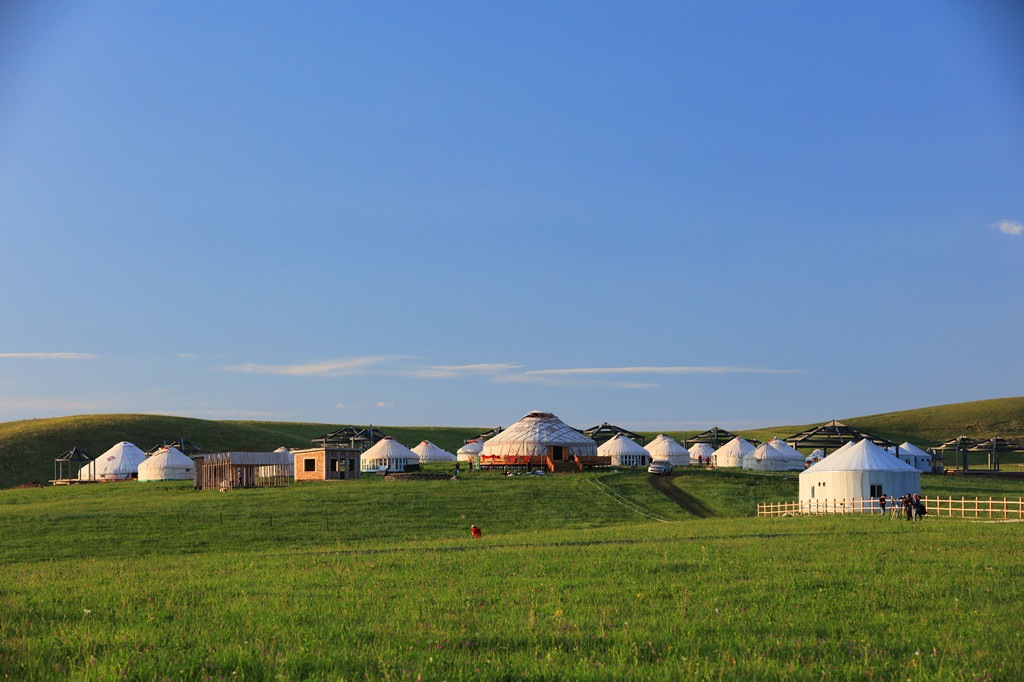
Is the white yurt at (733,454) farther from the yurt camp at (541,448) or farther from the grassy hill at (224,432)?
the grassy hill at (224,432)

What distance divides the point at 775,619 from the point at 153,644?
8228 mm

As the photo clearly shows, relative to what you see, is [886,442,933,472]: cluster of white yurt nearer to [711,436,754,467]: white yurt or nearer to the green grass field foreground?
[711,436,754,467]: white yurt

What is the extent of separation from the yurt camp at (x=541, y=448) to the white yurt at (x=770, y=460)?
2461 cm

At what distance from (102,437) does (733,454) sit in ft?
317

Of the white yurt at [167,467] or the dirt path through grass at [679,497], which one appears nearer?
the dirt path through grass at [679,497]

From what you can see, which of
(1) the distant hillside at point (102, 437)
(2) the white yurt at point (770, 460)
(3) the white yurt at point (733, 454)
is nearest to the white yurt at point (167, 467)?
(1) the distant hillside at point (102, 437)

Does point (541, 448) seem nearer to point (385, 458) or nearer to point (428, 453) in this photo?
point (385, 458)

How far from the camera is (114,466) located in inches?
3593

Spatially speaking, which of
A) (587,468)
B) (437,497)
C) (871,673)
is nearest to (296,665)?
(871,673)

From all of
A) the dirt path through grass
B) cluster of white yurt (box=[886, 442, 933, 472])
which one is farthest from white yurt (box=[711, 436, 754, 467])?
the dirt path through grass

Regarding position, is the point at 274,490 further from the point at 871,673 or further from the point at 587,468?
the point at 871,673

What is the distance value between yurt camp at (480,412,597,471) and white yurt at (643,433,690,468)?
25676 millimetres

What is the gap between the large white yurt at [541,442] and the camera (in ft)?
250

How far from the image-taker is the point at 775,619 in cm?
1180
